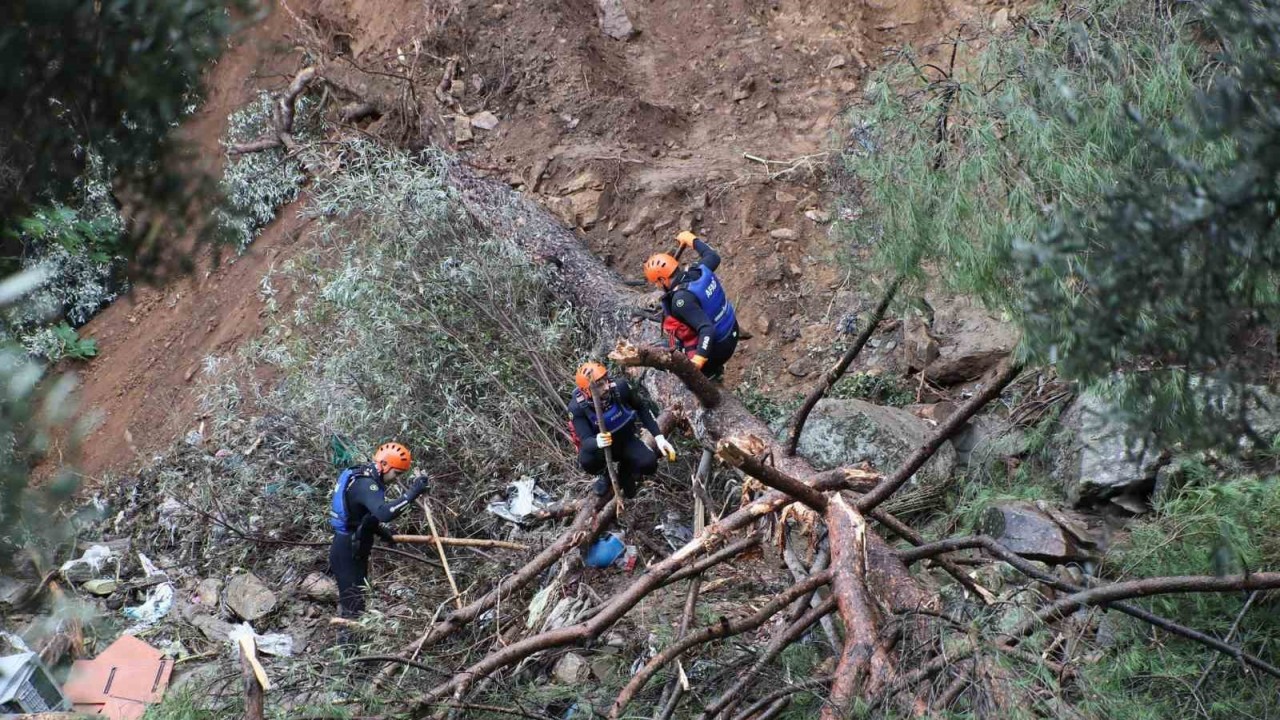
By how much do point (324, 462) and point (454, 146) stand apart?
350 centimetres

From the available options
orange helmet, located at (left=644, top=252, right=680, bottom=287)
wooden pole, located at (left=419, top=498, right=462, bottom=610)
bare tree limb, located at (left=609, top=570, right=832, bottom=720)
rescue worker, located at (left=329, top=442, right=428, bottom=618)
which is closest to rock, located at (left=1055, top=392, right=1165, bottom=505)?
bare tree limb, located at (left=609, top=570, right=832, bottom=720)

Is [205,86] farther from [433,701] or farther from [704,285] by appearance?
[704,285]

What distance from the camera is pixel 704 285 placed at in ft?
23.9

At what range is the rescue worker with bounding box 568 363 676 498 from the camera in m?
6.55

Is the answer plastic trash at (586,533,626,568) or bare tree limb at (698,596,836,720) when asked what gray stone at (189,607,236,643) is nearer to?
plastic trash at (586,533,626,568)

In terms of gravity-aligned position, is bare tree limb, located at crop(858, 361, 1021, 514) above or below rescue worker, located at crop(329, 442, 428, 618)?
above

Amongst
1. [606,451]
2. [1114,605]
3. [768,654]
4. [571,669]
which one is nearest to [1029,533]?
[1114,605]

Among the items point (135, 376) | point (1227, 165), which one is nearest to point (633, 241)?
point (135, 376)

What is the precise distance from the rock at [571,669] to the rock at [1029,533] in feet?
7.67

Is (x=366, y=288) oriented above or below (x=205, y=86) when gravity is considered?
below

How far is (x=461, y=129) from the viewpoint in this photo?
10352 mm

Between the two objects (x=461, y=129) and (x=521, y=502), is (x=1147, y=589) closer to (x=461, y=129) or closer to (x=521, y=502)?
(x=521, y=502)

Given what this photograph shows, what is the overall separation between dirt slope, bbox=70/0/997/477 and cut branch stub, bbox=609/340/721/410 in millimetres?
1915

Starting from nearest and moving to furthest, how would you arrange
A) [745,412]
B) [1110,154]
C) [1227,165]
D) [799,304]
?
1. [1227,165]
2. [1110,154]
3. [745,412]
4. [799,304]
